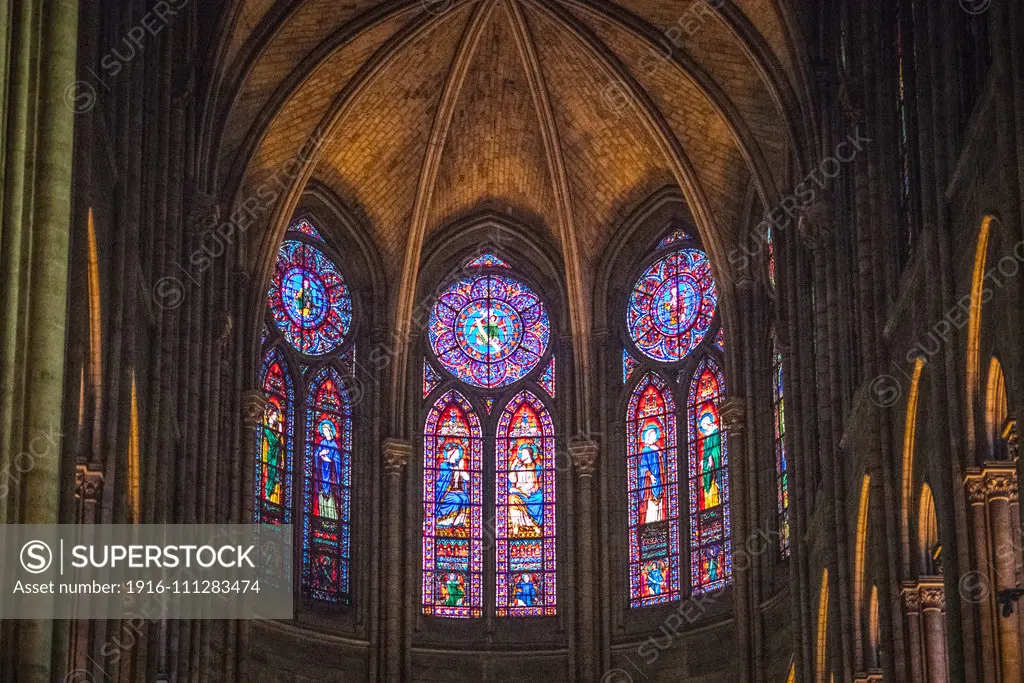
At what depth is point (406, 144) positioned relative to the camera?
40000 mm

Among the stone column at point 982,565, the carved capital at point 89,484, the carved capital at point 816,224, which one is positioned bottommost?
the stone column at point 982,565

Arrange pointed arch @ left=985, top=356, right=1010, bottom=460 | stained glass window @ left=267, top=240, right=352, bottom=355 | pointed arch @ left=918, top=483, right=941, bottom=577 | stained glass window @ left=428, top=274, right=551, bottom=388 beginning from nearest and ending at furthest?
pointed arch @ left=985, top=356, right=1010, bottom=460, pointed arch @ left=918, top=483, right=941, bottom=577, stained glass window @ left=267, top=240, right=352, bottom=355, stained glass window @ left=428, top=274, right=551, bottom=388

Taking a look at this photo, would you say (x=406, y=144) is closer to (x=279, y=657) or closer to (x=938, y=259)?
(x=279, y=657)

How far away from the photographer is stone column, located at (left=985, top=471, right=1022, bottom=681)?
→ 2217cm

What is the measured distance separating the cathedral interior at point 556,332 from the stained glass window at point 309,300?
7cm

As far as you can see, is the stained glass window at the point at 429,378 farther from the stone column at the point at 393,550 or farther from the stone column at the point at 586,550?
the stone column at the point at 586,550

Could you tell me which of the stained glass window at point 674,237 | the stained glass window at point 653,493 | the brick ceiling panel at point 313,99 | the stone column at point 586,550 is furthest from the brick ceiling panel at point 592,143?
the stone column at point 586,550

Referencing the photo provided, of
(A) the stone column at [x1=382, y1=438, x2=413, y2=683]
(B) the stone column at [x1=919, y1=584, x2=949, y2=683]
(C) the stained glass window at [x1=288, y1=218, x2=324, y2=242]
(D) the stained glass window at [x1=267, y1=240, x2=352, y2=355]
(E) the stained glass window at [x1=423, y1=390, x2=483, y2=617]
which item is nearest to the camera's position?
(B) the stone column at [x1=919, y1=584, x2=949, y2=683]

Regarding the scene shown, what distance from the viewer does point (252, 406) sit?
3744cm

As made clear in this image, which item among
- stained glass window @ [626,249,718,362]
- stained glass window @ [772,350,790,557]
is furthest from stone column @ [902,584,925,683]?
stained glass window @ [626,249,718,362]

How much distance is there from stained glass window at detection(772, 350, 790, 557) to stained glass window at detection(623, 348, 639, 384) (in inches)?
151

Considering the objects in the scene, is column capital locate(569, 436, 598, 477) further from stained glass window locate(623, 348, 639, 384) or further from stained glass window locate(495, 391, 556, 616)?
stained glass window locate(623, 348, 639, 384)

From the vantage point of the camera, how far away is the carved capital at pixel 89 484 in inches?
992

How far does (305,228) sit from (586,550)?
7964 mm
